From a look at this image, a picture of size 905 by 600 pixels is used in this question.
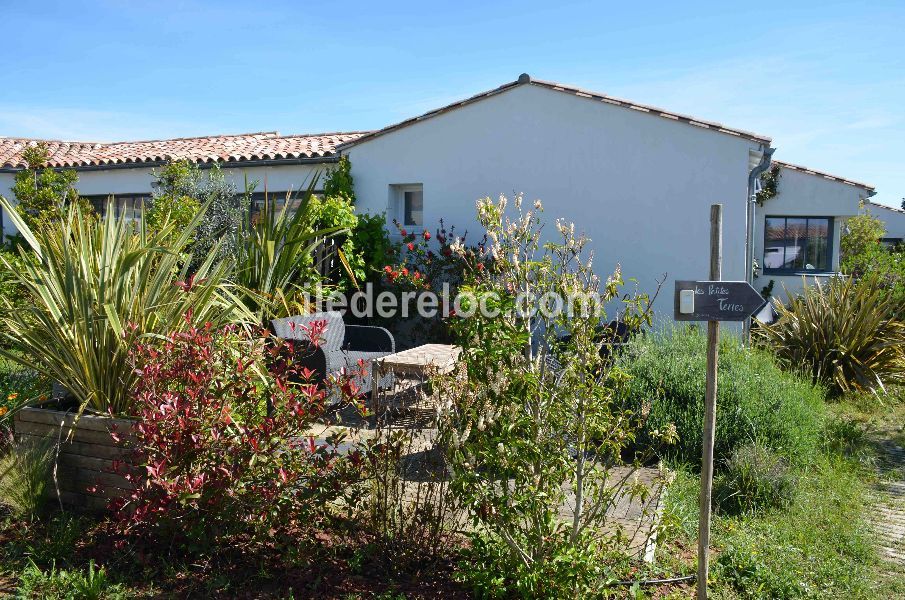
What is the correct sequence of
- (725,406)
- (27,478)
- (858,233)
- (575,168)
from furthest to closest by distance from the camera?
(858,233) < (575,168) < (725,406) < (27,478)

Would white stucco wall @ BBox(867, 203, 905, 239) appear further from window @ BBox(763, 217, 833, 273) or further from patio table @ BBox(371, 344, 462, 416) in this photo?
patio table @ BBox(371, 344, 462, 416)

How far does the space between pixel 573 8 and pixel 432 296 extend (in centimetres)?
482

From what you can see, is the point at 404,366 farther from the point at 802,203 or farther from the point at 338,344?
the point at 802,203

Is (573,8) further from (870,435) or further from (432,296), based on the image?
(870,435)

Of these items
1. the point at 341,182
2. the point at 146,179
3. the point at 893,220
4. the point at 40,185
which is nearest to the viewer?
the point at 341,182

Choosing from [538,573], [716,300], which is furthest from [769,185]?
[538,573]

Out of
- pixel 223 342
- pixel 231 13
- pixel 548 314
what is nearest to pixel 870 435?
pixel 548 314

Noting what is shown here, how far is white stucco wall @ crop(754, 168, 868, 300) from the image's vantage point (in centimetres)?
1587

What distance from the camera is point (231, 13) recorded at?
339 inches

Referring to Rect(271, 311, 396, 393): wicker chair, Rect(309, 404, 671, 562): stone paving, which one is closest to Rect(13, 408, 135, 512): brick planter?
Rect(309, 404, 671, 562): stone paving

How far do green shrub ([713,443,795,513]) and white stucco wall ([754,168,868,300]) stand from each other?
11703 mm

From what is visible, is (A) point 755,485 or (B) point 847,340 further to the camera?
(B) point 847,340

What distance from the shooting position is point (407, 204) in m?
12.2

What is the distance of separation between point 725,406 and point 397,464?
325cm
